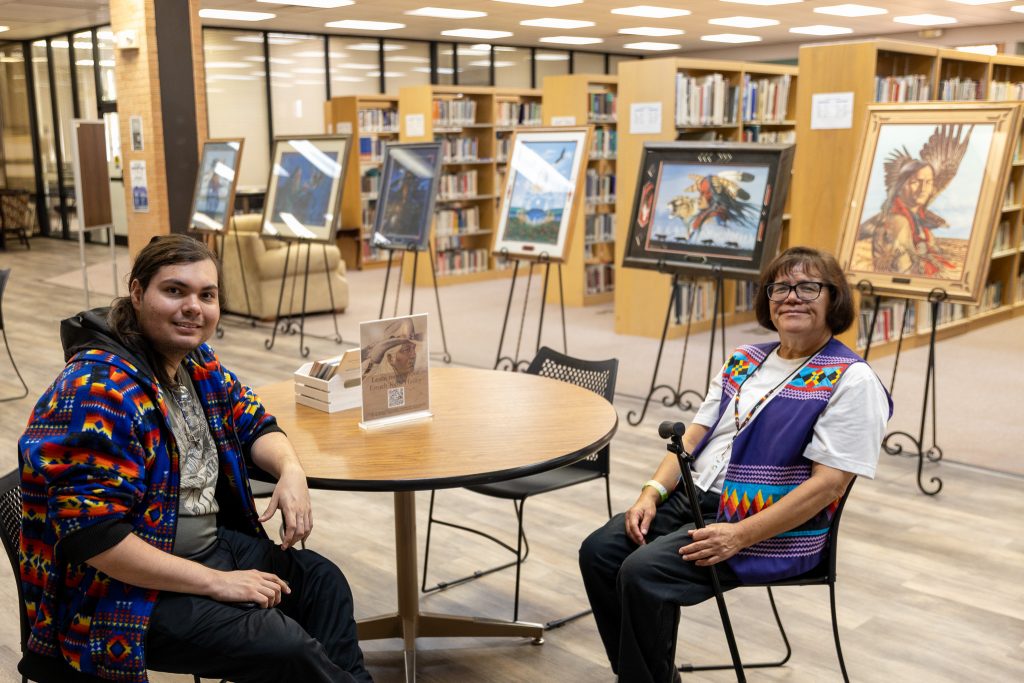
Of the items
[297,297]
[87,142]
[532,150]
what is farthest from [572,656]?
[87,142]

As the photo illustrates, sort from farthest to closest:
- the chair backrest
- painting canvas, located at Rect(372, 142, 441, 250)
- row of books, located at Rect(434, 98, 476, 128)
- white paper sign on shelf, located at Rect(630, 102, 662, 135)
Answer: row of books, located at Rect(434, 98, 476, 128)
white paper sign on shelf, located at Rect(630, 102, 662, 135)
painting canvas, located at Rect(372, 142, 441, 250)
the chair backrest

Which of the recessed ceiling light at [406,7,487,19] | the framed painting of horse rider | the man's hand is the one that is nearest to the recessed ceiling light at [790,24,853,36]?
the recessed ceiling light at [406,7,487,19]

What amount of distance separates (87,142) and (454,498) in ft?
20.0

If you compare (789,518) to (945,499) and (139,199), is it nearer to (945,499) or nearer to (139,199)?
(945,499)

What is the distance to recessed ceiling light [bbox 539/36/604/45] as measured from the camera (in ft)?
49.0

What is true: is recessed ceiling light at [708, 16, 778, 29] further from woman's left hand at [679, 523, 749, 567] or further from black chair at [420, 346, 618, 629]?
woman's left hand at [679, 523, 749, 567]

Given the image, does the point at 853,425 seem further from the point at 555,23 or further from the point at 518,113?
the point at 555,23

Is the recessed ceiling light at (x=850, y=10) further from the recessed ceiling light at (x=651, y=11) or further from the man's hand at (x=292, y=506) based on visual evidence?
the man's hand at (x=292, y=506)

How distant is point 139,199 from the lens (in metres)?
8.34

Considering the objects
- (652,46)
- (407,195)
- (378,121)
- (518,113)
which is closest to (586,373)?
(407,195)

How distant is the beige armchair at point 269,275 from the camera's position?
26.6 ft

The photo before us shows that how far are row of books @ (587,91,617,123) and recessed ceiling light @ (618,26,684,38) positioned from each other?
499 cm

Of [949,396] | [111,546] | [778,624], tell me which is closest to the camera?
[111,546]

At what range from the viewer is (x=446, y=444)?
2.43 meters
